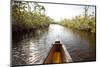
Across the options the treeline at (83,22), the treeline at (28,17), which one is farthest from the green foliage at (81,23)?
the treeline at (28,17)

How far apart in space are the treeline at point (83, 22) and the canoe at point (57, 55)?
32 centimetres

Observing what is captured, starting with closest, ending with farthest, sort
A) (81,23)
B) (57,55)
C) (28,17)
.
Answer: (28,17) → (57,55) → (81,23)

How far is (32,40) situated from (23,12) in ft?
1.28

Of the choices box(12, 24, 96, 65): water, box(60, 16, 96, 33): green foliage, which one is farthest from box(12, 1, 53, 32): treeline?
box(60, 16, 96, 33): green foliage

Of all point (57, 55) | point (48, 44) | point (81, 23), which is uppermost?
point (81, 23)

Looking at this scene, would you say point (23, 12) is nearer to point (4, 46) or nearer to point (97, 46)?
point (4, 46)

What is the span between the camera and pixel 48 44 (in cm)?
250

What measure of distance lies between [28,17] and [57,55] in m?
0.66

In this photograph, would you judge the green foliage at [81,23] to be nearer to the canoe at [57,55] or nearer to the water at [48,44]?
the water at [48,44]

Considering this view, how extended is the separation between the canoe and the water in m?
0.05

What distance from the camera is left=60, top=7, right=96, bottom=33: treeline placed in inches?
104

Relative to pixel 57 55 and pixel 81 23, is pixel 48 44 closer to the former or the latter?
pixel 57 55

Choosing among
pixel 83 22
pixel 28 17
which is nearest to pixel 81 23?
pixel 83 22

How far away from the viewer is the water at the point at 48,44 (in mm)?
2367
